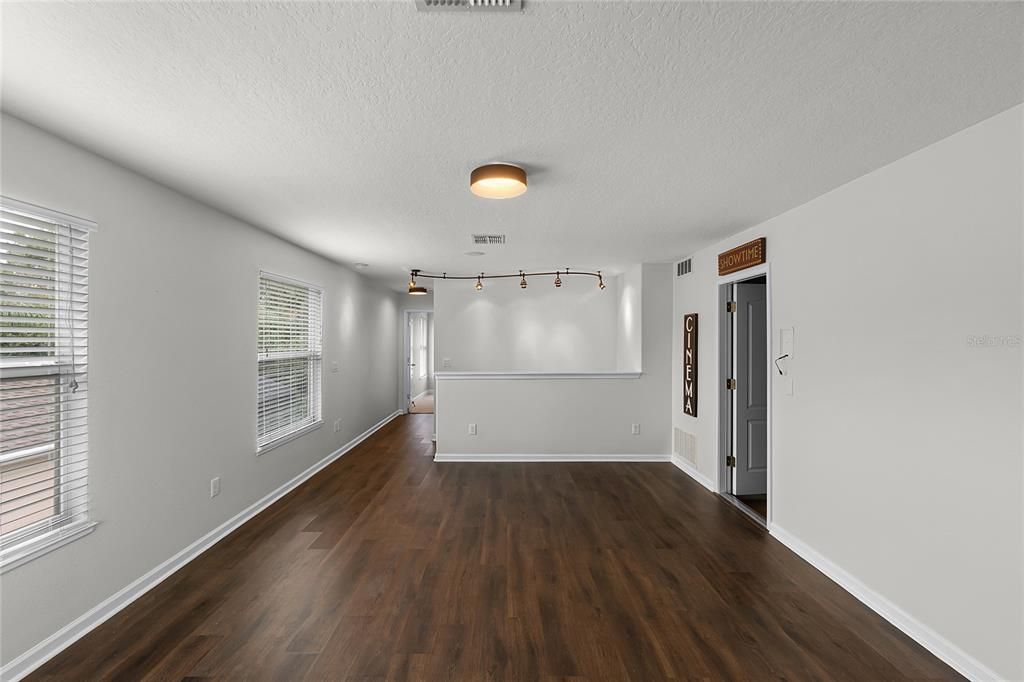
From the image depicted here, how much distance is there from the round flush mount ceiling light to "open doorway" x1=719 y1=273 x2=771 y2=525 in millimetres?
2727

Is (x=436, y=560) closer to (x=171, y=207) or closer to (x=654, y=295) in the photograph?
(x=171, y=207)

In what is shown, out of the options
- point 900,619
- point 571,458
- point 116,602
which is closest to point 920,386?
point 900,619

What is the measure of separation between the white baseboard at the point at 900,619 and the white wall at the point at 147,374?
13.8ft

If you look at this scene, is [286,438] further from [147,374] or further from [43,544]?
[43,544]

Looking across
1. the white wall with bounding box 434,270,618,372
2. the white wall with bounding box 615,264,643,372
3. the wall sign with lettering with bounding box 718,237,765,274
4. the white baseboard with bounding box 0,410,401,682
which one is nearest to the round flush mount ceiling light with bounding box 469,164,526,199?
the wall sign with lettering with bounding box 718,237,765,274

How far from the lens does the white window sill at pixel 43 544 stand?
6.32 feet

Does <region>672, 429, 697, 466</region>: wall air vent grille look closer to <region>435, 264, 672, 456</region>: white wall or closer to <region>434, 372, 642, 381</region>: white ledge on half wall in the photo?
<region>435, 264, 672, 456</region>: white wall

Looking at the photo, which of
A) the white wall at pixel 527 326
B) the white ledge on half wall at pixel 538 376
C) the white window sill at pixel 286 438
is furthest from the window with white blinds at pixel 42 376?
the white wall at pixel 527 326

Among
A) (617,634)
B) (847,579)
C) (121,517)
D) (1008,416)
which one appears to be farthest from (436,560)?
(1008,416)

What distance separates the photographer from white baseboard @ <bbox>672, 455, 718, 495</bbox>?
15.1 ft

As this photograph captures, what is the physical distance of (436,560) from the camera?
10.1 feet

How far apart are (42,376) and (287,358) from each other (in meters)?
2.39

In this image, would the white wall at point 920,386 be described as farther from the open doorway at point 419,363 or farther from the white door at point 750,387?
the open doorway at point 419,363

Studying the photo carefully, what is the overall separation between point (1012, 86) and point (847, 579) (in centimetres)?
263
